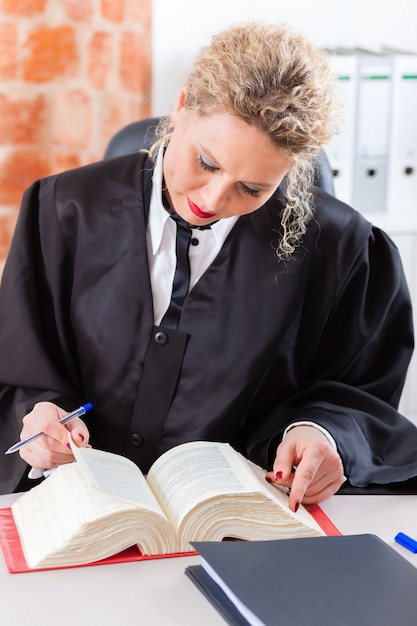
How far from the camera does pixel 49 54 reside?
261 centimetres

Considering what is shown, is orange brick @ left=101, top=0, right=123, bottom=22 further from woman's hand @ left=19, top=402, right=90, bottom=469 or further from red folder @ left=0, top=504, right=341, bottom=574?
red folder @ left=0, top=504, right=341, bottom=574

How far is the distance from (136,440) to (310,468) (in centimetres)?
38

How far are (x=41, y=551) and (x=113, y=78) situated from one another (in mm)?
1932

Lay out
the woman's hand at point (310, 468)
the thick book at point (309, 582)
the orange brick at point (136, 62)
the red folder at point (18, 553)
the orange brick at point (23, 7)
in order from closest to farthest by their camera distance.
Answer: the thick book at point (309, 582) → the red folder at point (18, 553) → the woman's hand at point (310, 468) → the orange brick at point (23, 7) → the orange brick at point (136, 62)

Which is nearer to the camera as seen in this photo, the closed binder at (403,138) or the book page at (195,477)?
the book page at (195,477)

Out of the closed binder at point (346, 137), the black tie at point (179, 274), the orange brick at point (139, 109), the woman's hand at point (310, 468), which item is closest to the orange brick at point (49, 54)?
the orange brick at point (139, 109)

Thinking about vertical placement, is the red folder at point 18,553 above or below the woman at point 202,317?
below

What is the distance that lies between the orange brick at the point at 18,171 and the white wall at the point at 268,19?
443mm

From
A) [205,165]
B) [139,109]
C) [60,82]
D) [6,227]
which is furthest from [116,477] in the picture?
[139,109]

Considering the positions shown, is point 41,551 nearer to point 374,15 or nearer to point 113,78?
point 113,78

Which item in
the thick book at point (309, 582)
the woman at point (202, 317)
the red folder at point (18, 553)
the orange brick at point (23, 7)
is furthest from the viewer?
the orange brick at point (23, 7)

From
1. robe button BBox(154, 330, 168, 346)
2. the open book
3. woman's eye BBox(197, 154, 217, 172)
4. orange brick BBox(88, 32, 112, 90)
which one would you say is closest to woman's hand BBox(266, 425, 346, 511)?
the open book

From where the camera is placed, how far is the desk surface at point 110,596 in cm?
99

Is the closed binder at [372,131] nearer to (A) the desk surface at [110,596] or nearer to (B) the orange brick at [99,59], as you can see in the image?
(B) the orange brick at [99,59]
